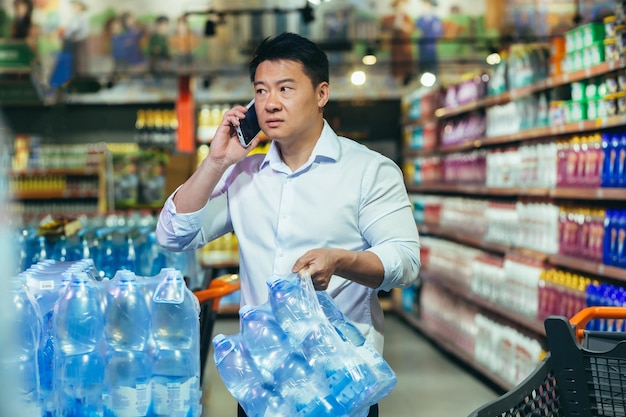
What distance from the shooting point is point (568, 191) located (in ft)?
17.8

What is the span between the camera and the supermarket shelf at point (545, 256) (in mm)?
4805

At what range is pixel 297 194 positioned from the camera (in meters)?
2.47

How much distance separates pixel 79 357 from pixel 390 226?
883mm

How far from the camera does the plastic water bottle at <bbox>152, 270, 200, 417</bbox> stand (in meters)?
1.87

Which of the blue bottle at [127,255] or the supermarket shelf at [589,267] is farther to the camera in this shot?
the supermarket shelf at [589,267]

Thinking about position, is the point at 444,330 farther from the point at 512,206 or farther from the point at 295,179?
the point at 295,179

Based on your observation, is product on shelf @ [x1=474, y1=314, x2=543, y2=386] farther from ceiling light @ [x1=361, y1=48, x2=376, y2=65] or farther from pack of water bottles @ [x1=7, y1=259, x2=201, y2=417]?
pack of water bottles @ [x1=7, y1=259, x2=201, y2=417]

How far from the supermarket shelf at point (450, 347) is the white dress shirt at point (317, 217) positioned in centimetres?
398

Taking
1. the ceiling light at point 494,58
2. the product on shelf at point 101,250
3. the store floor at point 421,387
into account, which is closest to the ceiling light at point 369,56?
the ceiling light at point 494,58

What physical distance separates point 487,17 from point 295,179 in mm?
9594

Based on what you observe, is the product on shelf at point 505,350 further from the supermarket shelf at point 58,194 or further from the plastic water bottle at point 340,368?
the supermarket shelf at point 58,194

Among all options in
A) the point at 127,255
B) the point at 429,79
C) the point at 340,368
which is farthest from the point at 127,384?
the point at 429,79

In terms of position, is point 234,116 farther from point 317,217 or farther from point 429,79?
point 429,79

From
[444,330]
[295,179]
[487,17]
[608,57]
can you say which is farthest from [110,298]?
[487,17]
